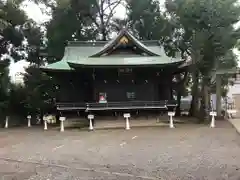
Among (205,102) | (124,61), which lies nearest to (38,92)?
(124,61)

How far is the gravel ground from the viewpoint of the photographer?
8180 mm

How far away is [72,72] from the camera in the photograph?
79.5 feet

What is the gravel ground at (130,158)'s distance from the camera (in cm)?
818

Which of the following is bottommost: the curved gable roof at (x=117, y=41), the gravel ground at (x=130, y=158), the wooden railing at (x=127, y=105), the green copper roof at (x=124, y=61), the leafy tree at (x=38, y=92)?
the gravel ground at (x=130, y=158)

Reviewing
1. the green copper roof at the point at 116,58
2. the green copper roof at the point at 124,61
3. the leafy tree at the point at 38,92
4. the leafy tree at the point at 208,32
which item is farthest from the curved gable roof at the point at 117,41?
the leafy tree at the point at 38,92

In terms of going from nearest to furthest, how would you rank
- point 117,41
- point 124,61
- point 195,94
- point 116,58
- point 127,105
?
point 127,105 → point 124,61 → point 116,58 → point 117,41 → point 195,94

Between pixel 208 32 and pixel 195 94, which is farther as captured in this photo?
pixel 195 94

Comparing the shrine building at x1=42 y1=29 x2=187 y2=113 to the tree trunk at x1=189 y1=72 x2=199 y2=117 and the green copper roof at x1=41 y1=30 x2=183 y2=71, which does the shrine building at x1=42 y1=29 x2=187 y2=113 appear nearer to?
the green copper roof at x1=41 y1=30 x2=183 y2=71

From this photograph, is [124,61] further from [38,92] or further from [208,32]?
[38,92]

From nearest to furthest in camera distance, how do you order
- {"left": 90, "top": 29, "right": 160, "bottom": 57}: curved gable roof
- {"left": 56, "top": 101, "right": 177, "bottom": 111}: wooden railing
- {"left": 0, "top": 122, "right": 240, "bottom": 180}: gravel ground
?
{"left": 0, "top": 122, "right": 240, "bottom": 180}: gravel ground
{"left": 56, "top": 101, "right": 177, "bottom": 111}: wooden railing
{"left": 90, "top": 29, "right": 160, "bottom": 57}: curved gable roof

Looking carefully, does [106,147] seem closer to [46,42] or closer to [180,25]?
[180,25]

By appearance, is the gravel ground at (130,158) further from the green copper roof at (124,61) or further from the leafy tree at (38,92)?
the leafy tree at (38,92)

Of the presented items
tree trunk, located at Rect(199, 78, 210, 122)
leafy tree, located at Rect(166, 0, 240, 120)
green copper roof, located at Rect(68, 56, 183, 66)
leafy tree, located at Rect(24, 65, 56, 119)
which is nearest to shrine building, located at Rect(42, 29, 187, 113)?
green copper roof, located at Rect(68, 56, 183, 66)

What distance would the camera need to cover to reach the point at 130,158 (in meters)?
10.5
